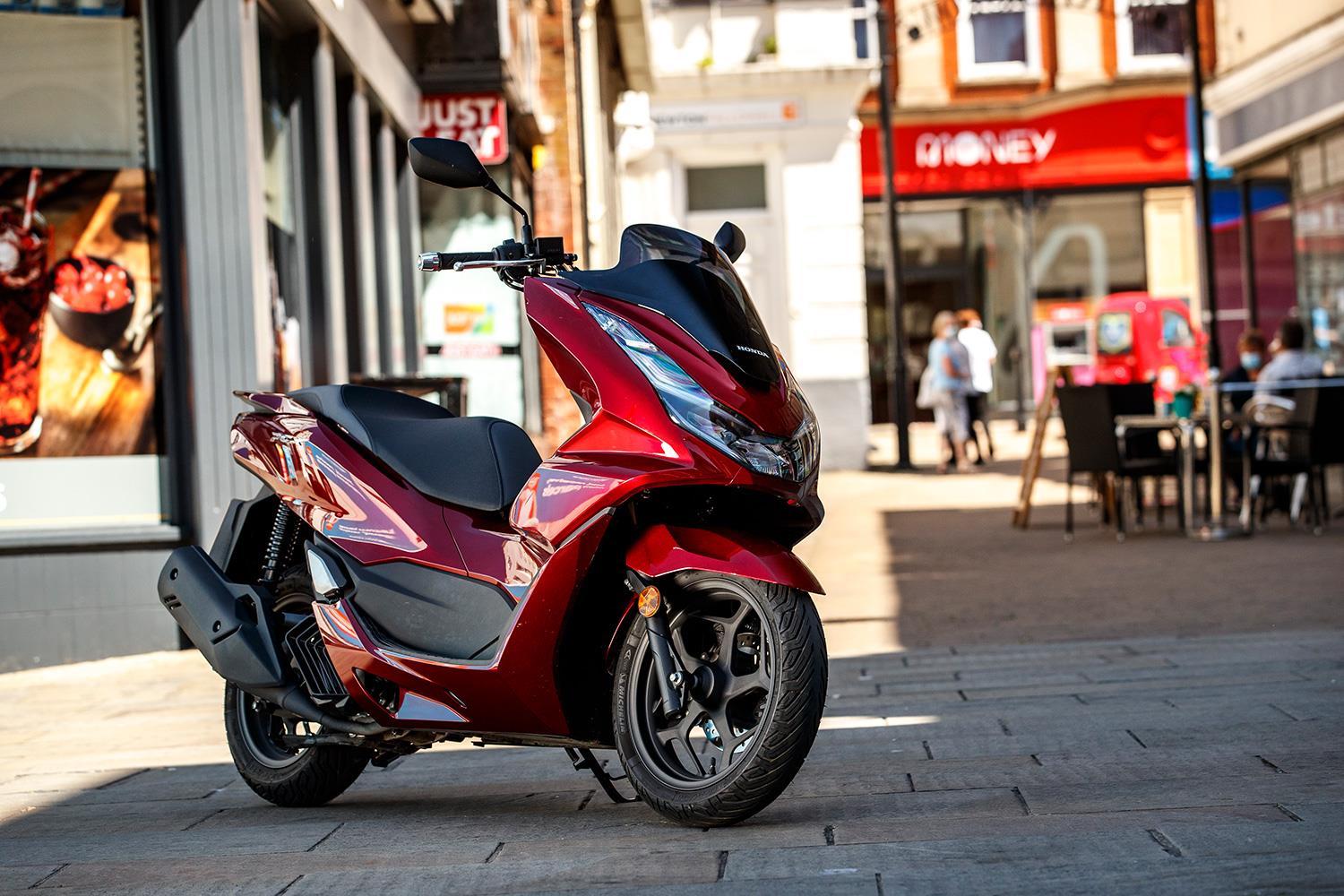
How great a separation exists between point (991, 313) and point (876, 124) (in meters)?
3.77

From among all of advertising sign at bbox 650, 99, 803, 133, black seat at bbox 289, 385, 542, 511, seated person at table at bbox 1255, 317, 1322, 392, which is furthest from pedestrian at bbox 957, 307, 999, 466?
black seat at bbox 289, 385, 542, 511

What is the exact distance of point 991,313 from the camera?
102ft

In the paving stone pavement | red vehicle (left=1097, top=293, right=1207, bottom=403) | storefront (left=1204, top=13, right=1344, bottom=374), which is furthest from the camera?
red vehicle (left=1097, top=293, right=1207, bottom=403)

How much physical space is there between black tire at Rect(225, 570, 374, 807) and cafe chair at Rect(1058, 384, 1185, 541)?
9.09 m

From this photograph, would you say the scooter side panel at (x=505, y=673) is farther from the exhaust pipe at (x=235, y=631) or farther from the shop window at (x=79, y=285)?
the shop window at (x=79, y=285)

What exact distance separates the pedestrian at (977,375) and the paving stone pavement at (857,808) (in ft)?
49.0

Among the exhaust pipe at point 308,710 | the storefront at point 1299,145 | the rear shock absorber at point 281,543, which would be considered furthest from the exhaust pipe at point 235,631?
the storefront at point 1299,145

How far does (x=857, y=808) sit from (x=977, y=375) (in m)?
18.2

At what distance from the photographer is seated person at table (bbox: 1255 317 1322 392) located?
1481 centimetres

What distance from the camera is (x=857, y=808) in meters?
4.43

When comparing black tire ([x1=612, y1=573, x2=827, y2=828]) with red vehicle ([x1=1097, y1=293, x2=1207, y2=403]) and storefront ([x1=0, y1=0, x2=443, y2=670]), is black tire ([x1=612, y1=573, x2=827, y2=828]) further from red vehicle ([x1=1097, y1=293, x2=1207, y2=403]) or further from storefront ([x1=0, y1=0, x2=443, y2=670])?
red vehicle ([x1=1097, y1=293, x2=1207, y2=403])

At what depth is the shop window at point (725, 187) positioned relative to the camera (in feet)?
81.8

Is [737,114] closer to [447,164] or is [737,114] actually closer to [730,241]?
[730,241]

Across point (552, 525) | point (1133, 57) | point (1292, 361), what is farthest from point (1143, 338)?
point (552, 525)
